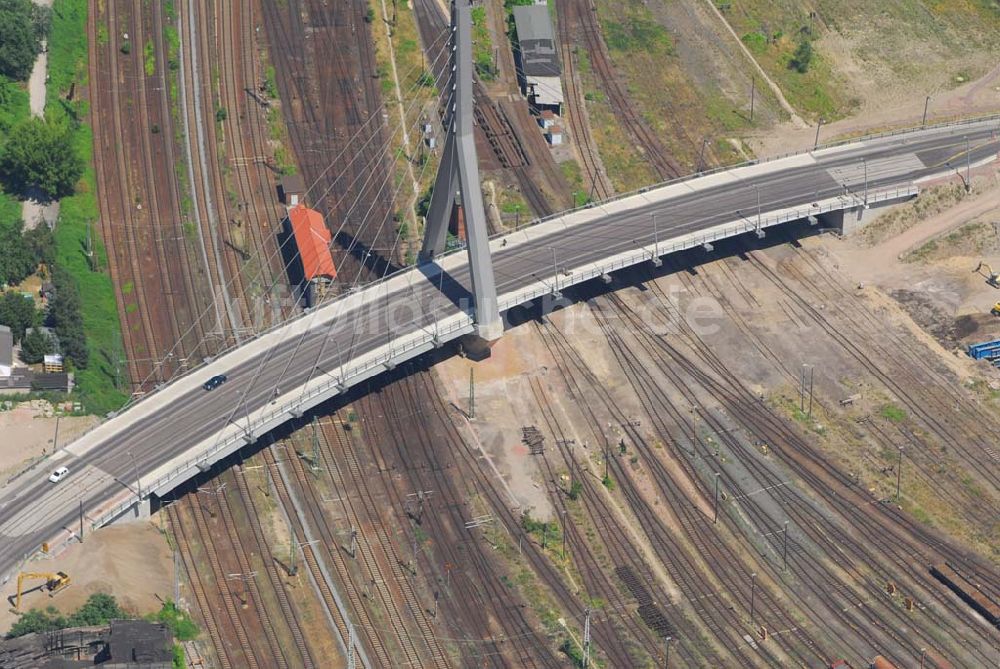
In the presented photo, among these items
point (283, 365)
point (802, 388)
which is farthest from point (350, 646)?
point (802, 388)

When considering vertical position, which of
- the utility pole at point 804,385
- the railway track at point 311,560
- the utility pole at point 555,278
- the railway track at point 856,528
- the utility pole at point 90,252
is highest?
the utility pole at point 90,252

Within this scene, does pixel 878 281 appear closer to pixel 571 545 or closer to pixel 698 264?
pixel 698 264

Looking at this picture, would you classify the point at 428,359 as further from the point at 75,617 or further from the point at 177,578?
the point at 75,617

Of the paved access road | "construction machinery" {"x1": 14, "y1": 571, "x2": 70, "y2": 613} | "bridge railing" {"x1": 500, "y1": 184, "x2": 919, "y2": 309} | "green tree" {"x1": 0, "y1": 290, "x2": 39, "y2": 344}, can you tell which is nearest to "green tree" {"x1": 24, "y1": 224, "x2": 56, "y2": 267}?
"green tree" {"x1": 0, "y1": 290, "x2": 39, "y2": 344}

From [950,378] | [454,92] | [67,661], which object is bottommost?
[950,378]

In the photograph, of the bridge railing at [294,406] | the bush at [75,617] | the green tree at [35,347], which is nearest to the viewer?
the bush at [75,617]

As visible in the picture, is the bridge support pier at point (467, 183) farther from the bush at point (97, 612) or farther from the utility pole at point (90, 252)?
the bush at point (97, 612)

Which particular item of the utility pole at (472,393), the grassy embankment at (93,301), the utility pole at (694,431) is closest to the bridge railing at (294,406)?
the utility pole at (472,393)

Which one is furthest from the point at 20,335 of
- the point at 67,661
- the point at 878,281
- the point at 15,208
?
the point at 878,281
